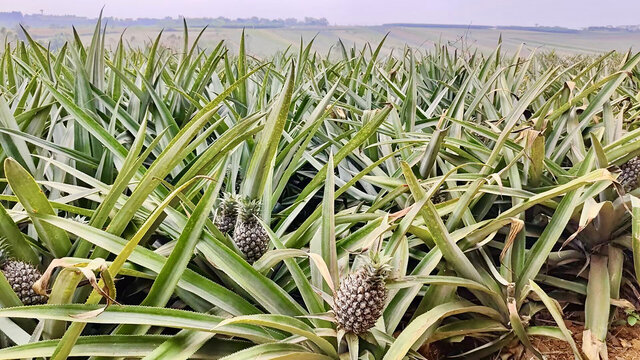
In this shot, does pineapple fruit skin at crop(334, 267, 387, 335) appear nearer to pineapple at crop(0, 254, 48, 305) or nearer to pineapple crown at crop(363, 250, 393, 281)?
pineapple crown at crop(363, 250, 393, 281)

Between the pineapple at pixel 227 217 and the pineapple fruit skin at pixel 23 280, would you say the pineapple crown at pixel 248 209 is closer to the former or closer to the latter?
the pineapple at pixel 227 217

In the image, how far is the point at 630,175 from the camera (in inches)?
42.3

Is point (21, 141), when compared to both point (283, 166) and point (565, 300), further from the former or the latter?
point (565, 300)

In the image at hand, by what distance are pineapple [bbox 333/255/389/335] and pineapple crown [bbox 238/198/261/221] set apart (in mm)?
213

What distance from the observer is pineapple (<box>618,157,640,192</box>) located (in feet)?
3.52

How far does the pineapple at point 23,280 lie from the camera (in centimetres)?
70

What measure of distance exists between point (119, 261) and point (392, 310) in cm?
44

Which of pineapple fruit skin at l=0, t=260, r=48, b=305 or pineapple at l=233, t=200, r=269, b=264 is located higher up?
pineapple at l=233, t=200, r=269, b=264

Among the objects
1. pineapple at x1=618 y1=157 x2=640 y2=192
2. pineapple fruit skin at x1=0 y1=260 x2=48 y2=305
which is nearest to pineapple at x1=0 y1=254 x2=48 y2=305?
pineapple fruit skin at x1=0 y1=260 x2=48 y2=305

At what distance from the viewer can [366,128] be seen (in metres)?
1.02

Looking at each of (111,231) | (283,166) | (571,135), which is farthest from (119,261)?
(571,135)

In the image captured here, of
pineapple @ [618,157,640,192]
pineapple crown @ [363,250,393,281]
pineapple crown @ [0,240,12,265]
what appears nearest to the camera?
pineapple crown @ [363,250,393,281]

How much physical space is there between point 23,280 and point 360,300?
0.51 meters

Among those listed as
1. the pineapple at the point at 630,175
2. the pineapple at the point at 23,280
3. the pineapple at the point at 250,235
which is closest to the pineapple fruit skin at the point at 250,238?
the pineapple at the point at 250,235
